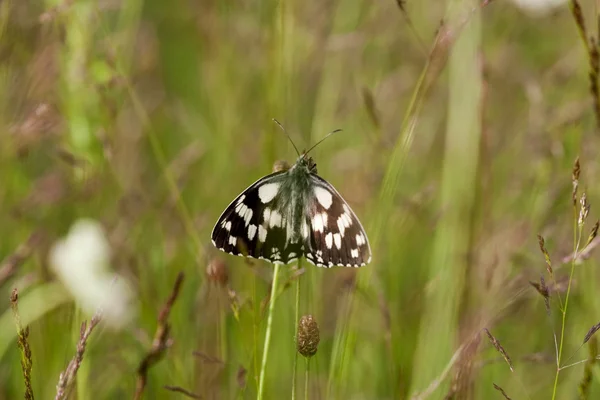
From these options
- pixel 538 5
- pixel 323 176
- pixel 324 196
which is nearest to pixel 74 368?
pixel 324 196

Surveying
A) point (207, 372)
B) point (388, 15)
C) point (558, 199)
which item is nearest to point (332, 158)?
point (388, 15)

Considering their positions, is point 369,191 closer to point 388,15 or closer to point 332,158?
point 332,158

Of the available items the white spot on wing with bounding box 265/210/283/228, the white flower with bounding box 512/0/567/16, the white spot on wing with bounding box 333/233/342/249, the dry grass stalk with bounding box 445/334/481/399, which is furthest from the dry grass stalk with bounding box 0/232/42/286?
the white flower with bounding box 512/0/567/16

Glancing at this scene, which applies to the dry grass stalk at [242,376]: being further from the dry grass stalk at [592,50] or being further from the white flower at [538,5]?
the white flower at [538,5]

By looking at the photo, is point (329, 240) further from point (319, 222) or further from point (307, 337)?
point (307, 337)

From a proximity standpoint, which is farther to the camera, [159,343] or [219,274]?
[219,274]

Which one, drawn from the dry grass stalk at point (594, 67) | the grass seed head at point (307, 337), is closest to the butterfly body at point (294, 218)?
the grass seed head at point (307, 337)
